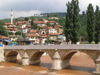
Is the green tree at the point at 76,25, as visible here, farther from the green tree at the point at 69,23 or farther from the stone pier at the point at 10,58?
the stone pier at the point at 10,58

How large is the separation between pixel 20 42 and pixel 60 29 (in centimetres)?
6435

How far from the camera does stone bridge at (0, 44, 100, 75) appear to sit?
23.0 m

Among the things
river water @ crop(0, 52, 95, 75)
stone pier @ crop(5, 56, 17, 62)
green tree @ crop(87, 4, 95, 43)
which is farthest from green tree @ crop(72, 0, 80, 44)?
stone pier @ crop(5, 56, 17, 62)

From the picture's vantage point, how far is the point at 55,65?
1050 inches

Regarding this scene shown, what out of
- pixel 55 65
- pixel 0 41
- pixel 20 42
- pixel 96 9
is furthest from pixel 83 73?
pixel 0 41

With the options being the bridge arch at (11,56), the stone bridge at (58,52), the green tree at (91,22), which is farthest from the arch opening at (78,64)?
the bridge arch at (11,56)

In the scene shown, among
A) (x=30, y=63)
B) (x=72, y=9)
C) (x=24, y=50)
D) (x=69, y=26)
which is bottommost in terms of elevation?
(x=30, y=63)

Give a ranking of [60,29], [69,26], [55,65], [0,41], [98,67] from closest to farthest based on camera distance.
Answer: [98,67] < [55,65] < [69,26] < [0,41] < [60,29]

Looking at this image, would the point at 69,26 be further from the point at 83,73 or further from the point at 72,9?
the point at 83,73

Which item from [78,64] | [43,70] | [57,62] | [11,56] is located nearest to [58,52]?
[57,62]

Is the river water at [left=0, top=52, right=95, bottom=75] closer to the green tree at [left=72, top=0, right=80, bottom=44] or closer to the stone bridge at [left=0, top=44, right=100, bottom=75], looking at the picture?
the stone bridge at [left=0, top=44, right=100, bottom=75]

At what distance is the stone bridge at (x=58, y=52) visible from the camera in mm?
22969

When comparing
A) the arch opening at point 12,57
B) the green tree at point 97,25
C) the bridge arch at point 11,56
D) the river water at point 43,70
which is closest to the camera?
the river water at point 43,70

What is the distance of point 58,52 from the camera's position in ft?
88.7
